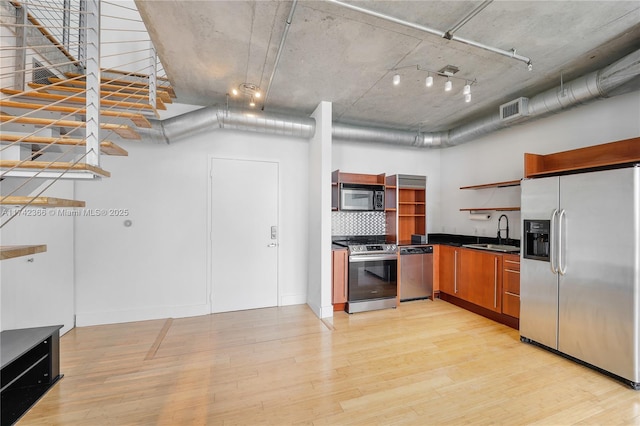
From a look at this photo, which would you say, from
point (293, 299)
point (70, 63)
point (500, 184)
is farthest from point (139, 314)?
point (500, 184)

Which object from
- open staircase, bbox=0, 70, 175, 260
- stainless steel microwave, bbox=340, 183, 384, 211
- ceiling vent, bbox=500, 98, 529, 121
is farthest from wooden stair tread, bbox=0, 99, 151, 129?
ceiling vent, bbox=500, 98, 529, 121

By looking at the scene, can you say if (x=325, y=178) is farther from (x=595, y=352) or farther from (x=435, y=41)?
(x=595, y=352)

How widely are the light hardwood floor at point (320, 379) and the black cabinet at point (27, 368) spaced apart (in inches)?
4.0

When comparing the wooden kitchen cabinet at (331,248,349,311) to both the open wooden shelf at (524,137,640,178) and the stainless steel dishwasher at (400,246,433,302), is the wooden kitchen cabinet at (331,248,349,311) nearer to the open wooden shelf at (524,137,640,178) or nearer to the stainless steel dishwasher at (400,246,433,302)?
the stainless steel dishwasher at (400,246,433,302)

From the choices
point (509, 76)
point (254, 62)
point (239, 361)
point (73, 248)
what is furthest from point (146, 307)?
point (509, 76)

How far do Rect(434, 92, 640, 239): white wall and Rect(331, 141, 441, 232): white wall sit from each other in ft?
0.51

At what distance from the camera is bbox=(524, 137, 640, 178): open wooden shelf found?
263 centimetres

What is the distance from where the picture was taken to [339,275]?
381 cm

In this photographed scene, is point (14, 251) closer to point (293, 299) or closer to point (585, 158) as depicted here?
point (293, 299)

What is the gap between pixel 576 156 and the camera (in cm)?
310

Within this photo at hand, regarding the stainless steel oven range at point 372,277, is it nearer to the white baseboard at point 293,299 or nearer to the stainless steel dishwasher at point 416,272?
the stainless steel dishwasher at point 416,272

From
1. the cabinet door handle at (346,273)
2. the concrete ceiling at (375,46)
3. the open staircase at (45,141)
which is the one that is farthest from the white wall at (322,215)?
the open staircase at (45,141)

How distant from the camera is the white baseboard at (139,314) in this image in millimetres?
3285

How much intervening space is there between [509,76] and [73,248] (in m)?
5.67
